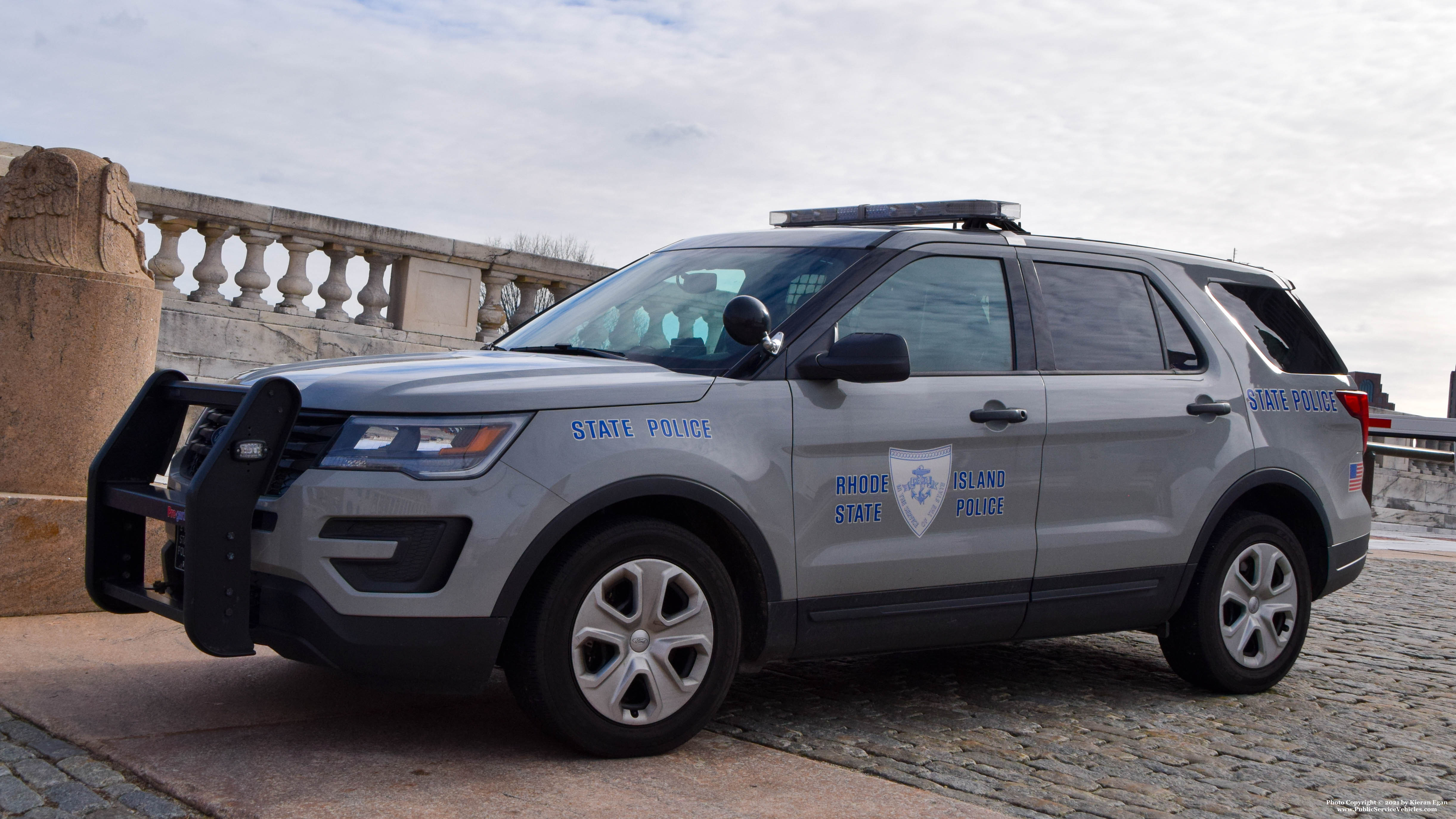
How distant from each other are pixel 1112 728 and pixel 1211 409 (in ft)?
4.52

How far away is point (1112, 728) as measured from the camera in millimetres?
5078

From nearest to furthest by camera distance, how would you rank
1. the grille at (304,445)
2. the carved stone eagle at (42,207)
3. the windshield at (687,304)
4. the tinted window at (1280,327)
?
the grille at (304,445)
the windshield at (687,304)
the tinted window at (1280,327)
the carved stone eagle at (42,207)

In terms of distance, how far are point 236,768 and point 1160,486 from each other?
3.50m

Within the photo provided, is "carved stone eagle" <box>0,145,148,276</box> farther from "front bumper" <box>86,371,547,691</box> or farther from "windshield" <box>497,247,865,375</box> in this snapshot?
"front bumper" <box>86,371,547,691</box>

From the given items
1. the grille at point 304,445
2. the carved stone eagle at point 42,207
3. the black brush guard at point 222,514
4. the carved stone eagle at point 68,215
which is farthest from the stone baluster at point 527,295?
the grille at point 304,445

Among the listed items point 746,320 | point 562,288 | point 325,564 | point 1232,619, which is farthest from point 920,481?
point 562,288

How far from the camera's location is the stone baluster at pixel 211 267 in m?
10.2

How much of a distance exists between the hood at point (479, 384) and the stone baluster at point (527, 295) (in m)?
7.17

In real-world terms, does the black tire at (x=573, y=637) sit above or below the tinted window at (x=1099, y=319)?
below

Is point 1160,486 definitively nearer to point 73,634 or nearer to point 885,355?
point 885,355

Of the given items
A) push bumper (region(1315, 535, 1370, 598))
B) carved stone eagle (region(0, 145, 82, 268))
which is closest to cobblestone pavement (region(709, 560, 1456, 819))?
push bumper (region(1315, 535, 1370, 598))

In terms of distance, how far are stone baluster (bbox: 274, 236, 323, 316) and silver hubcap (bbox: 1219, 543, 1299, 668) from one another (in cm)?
753

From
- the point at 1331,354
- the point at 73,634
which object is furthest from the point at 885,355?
the point at 73,634

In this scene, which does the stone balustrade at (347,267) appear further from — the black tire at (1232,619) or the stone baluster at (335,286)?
the black tire at (1232,619)
